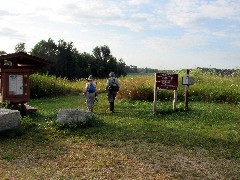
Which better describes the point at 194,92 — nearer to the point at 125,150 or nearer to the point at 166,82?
the point at 166,82

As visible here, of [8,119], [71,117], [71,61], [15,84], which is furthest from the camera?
[71,61]

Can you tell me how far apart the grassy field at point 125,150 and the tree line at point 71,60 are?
42.2m

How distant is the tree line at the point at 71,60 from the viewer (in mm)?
56688

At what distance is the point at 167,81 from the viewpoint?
14.3 meters

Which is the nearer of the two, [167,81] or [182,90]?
[167,81]

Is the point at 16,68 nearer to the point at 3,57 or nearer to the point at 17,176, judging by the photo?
the point at 3,57

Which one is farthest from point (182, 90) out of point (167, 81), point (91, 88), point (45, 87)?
point (45, 87)

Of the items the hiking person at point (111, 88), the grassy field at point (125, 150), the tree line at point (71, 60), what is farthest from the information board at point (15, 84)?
the tree line at point (71, 60)

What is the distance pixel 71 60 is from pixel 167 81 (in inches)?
1789

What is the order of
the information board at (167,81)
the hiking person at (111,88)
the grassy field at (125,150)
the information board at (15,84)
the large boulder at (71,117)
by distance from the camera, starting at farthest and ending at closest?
the hiking person at (111,88) → the information board at (167,81) → the information board at (15,84) → the large boulder at (71,117) → the grassy field at (125,150)

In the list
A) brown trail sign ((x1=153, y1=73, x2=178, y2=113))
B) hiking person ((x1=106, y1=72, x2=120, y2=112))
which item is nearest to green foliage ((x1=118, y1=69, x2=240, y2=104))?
hiking person ((x1=106, y1=72, x2=120, y2=112))

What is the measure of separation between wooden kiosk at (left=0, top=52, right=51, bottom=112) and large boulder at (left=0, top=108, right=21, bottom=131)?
112 inches

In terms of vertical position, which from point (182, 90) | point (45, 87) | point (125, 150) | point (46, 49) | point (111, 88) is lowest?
point (125, 150)

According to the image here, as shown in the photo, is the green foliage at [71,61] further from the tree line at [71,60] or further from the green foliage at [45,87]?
the green foliage at [45,87]
